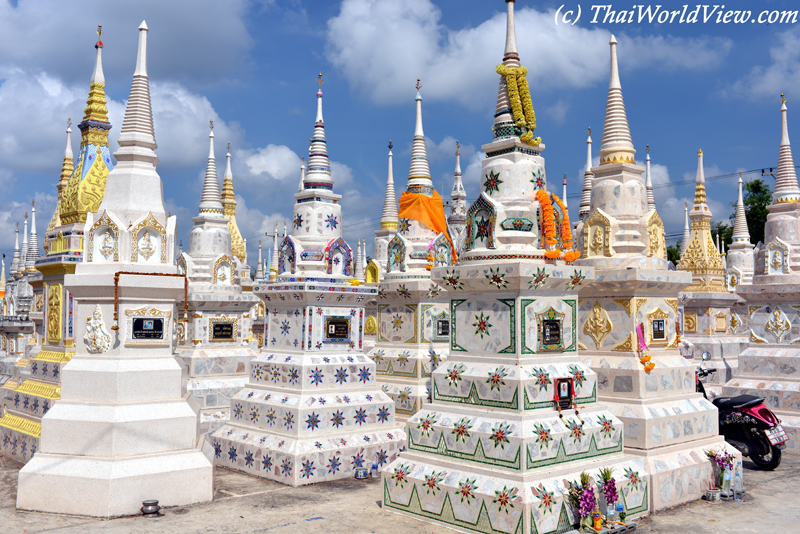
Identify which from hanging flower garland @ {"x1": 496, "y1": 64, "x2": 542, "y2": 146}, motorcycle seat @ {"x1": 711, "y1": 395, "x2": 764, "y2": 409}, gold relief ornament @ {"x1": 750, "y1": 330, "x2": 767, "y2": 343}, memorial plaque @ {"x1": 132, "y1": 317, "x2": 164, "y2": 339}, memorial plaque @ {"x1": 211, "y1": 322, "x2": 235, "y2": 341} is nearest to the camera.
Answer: hanging flower garland @ {"x1": 496, "y1": 64, "x2": 542, "y2": 146}

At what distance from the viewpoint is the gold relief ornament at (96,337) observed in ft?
38.7

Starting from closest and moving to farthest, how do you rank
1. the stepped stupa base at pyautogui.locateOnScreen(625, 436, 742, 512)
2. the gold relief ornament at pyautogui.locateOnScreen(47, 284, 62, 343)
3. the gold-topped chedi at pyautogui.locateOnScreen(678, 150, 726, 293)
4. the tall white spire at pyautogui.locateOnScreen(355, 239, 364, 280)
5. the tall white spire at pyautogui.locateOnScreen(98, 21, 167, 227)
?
the stepped stupa base at pyautogui.locateOnScreen(625, 436, 742, 512)
the tall white spire at pyautogui.locateOnScreen(98, 21, 167, 227)
the gold relief ornament at pyautogui.locateOnScreen(47, 284, 62, 343)
the gold-topped chedi at pyautogui.locateOnScreen(678, 150, 726, 293)
the tall white spire at pyautogui.locateOnScreen(355, 239, 364, 280)

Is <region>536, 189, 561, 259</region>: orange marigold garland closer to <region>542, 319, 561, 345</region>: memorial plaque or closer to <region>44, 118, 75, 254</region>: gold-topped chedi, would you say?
<region>542, 319, 561, 345</region>: memorial plaque

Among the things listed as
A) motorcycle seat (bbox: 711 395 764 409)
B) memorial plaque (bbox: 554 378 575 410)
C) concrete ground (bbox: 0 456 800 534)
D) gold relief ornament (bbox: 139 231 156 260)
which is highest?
gold relief ornament (bbox: 139 231 156 260)

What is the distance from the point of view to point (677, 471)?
Result: 12023 millimetres

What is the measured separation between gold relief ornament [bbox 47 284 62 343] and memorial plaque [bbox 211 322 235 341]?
4.93 m

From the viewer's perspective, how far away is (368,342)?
21781 mm

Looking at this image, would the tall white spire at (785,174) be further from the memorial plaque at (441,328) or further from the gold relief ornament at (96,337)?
the gold relief ornament at (96,337)

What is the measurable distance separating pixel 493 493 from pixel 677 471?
4285mm

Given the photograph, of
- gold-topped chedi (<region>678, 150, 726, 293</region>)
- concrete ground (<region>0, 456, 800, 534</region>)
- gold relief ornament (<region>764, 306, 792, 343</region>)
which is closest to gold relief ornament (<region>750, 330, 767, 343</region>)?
gold relief ornament (<region>764, 306, 792, 343</region>)

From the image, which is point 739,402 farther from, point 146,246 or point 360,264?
point 360,264

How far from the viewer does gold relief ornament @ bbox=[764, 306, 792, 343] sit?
1817cm

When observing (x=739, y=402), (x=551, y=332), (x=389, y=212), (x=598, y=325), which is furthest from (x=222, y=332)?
(x=739, y=402)

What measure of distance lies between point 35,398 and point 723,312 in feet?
72.2
